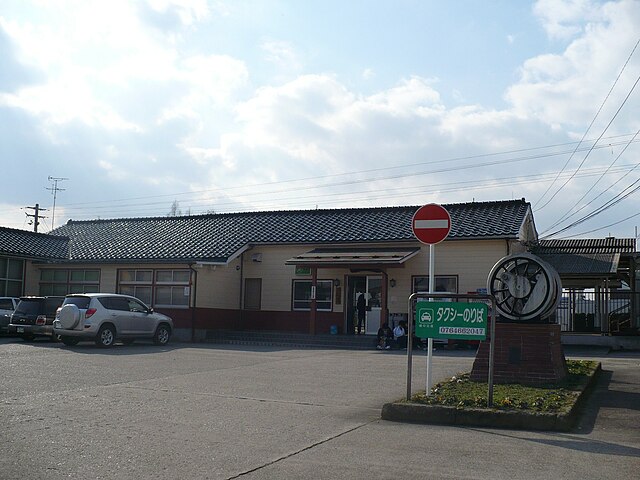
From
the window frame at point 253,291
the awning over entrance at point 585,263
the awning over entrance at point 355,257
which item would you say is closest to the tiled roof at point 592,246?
the awning over entrance at point 585,263

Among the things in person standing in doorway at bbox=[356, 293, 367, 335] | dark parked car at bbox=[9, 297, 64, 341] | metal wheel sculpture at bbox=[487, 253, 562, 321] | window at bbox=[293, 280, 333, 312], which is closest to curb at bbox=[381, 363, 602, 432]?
metal wheel sculpture at bbox=[487, 253, 562, 321]

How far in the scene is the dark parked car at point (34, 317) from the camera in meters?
23.7

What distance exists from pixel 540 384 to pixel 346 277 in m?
16.4

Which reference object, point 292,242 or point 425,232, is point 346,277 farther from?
point 425,232

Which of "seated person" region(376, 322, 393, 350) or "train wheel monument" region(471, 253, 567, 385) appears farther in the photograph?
"seated person" region(376, 322, 393, 350)

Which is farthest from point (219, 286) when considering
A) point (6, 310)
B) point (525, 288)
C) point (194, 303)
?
point (525, 288)

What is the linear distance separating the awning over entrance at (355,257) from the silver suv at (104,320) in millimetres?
6161

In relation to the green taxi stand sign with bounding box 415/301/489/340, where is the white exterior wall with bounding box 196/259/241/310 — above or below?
above

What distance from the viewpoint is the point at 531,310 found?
13148 mm

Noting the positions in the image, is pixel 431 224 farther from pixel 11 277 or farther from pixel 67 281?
pixel 11 277

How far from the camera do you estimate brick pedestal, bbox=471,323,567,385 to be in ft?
41.1

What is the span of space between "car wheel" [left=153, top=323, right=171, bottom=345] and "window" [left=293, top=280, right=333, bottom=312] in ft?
20.8

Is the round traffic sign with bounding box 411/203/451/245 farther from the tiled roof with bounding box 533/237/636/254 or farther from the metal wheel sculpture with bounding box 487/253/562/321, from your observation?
the tiled roof with bounding box 533/237/636/254

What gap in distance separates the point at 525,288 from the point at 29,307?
58.4 ft
